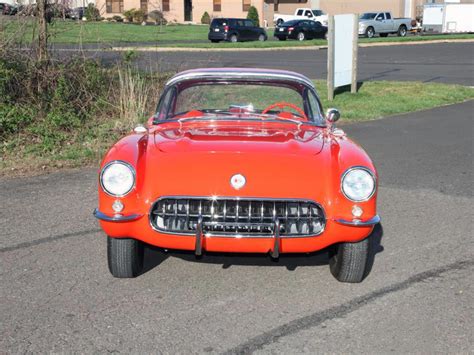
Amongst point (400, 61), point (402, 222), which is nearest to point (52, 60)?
point (402, 222)

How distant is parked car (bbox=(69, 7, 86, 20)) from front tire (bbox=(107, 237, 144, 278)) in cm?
748

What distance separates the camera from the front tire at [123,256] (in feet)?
15.6

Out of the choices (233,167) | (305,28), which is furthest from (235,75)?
(305,28)

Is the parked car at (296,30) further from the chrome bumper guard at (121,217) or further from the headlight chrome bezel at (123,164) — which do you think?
the chrome bumper guard at (121,217)

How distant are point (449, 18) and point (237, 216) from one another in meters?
49.7

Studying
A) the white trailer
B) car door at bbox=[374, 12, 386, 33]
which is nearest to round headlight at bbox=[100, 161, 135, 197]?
car door at bbox=[374, 12, 386, 33]

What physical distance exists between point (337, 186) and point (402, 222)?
84.7 inches

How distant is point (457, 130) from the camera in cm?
1209

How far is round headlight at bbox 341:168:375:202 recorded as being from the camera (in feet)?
15.0

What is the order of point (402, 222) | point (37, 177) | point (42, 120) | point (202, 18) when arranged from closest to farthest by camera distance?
point (402, 222), point (37, 177), point (42, 120), point (202, 18)

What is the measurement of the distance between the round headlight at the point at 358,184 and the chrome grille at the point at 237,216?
239mm

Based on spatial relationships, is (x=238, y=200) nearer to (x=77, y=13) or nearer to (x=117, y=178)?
(x=117, y=178)

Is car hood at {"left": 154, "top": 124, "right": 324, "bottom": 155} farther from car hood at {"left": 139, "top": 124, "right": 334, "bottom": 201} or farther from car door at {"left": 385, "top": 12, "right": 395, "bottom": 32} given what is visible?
car door at {"left": 385, "top": 12, "right": 395, "bottom": 32}

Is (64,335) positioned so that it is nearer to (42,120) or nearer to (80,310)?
(80,310)
